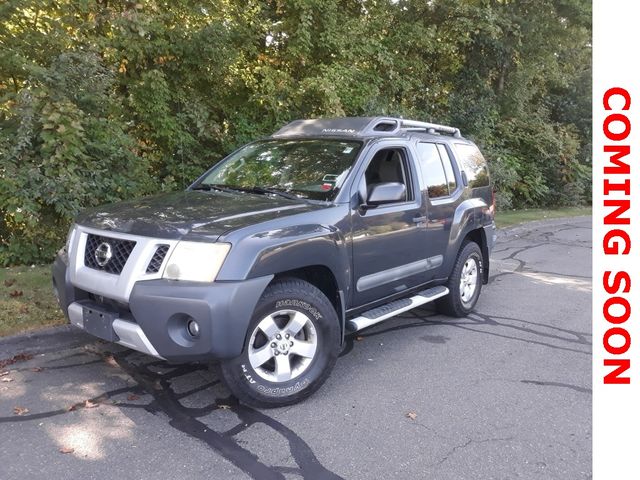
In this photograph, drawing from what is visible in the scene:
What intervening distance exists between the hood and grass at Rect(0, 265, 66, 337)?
1.33 meters

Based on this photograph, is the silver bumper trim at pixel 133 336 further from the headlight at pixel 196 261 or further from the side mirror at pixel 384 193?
the side mirror at pixel 384 193

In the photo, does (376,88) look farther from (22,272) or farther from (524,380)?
(524,380)

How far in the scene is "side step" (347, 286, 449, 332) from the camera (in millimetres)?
4332

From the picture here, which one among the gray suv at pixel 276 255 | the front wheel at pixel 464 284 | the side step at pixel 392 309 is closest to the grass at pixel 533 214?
the front wheel at pixel 464 284

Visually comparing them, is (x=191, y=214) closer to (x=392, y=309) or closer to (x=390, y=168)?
(x=392, y=309)

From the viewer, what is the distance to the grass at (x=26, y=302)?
15.7 ft

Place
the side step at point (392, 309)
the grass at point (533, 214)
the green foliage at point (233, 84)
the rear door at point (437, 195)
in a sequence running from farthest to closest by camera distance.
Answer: the grass at point (533, 214) → the green foliage at point (233, 84) → the rear door at point (437, 195) → the side step at point (392, 309)

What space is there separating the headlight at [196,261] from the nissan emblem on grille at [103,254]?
1.65 ft

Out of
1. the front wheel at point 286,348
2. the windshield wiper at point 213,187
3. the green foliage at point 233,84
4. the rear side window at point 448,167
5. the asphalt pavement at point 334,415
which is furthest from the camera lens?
the green foliage at point 233,84

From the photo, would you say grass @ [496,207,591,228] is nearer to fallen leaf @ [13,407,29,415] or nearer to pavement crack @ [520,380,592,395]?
pavement crack @ [520,380,592,395]

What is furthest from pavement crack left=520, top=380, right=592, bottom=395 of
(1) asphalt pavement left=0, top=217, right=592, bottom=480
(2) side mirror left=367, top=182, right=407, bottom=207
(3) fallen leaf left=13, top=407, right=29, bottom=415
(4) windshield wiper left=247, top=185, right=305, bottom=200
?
(3) fallen leaf left=13, top=407, right=29, bottom=415

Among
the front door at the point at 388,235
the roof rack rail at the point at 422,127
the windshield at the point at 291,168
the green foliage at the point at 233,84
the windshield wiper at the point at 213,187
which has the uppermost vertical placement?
the green foliage at the point at 233,84

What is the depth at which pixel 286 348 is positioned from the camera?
3797 millimetres

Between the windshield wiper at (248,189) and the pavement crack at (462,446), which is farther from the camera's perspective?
the windshield wiper at (248,189)
